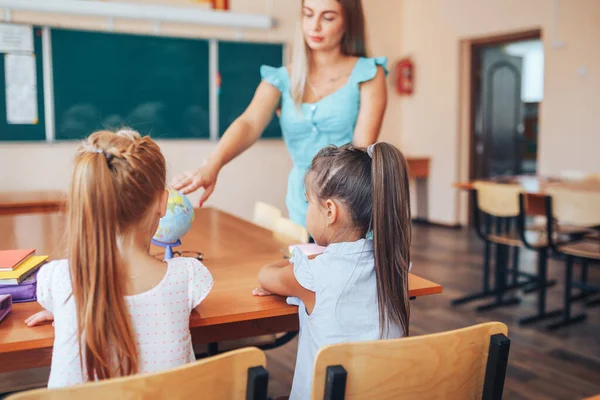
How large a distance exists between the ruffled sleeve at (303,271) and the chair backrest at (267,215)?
3.56 feet

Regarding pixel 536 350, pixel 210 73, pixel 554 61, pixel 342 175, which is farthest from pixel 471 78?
pixel 342 175

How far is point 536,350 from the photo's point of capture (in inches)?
119

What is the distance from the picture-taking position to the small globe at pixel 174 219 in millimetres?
1491

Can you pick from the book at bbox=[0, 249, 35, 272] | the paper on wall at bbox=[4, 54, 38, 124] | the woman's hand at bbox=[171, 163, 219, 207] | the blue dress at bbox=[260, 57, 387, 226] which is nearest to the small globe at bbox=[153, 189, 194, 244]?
the woman's hand at bbox=[171, 163, 219, 207]

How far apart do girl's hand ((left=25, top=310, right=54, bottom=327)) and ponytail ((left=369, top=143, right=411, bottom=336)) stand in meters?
0.65


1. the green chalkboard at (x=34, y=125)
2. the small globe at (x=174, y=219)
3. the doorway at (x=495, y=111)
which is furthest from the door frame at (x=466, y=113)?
the small globe at (x=174, y=219)

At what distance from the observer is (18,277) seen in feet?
4.14

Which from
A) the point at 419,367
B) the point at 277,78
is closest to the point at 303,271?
the point at 419,367

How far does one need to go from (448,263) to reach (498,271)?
1.12 meters

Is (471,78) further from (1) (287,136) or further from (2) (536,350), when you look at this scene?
(1) (287,136)

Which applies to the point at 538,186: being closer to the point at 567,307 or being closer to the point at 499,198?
the point at 499,198

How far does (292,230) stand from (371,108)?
50cm

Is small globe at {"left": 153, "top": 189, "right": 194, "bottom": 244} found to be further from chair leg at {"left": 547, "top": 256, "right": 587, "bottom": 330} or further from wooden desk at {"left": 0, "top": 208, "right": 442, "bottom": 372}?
chair leg at {"left": 547, "top": 256, "right": 587, "bottom": 330}

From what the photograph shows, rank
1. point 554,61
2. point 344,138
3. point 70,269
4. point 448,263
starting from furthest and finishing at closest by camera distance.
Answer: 1. point 554,61
2. point 448,263
3. point 344,138
4. point 70,269
